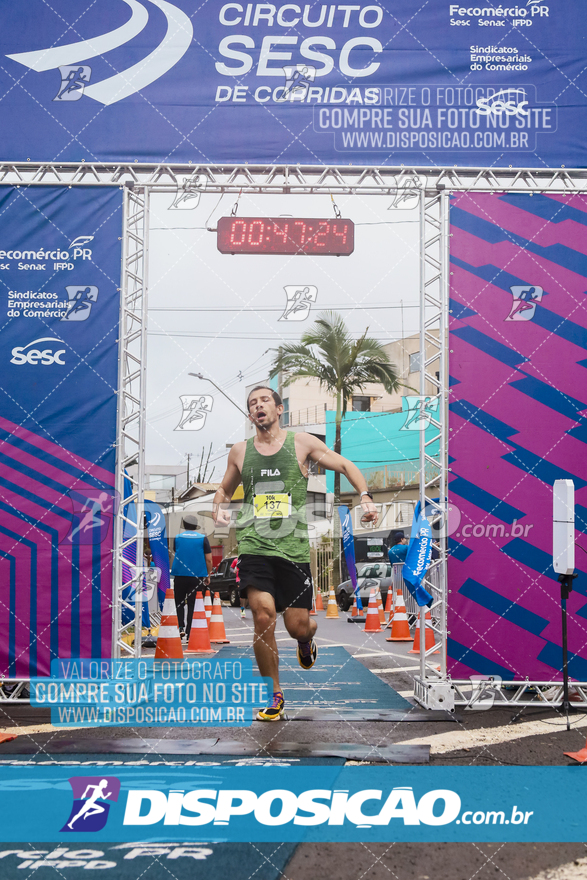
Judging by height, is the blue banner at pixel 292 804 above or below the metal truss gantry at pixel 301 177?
below

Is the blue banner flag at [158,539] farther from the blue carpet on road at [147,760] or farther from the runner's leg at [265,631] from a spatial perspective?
the blue carpet on road at [147,760]

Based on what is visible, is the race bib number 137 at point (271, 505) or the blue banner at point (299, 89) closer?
the race bib number 137 at point (271, 505)

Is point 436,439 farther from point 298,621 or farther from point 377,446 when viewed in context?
point 377,446

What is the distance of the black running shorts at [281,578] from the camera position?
6293mm

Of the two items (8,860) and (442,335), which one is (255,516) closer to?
(442,335)

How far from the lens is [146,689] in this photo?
6902mm

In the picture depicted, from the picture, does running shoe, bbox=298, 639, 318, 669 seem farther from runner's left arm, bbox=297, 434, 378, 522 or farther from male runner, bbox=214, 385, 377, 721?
runner's left arm, bbox=297, 434, 378, 522

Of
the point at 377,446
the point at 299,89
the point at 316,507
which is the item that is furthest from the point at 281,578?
the point at 377,446

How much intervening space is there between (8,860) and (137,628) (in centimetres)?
398

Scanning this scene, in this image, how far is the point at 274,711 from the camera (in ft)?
20.2

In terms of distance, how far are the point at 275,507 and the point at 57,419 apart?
7.34 ft

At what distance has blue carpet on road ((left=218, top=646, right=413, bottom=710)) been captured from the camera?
7.05m

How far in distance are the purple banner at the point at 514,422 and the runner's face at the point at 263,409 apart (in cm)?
166

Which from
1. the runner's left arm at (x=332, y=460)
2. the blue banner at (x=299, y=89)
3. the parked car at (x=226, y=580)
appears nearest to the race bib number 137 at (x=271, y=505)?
the runner's left arm at (x=332, y=460)
